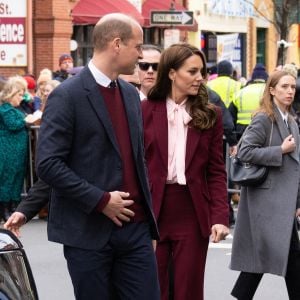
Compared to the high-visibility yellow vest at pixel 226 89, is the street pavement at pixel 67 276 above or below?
below

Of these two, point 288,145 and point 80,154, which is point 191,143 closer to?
point 80,154

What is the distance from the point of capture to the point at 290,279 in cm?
861

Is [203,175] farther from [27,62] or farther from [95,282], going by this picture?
[27,62]

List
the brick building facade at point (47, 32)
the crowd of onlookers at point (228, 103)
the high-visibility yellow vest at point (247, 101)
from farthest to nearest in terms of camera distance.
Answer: the brick building facade at point (47, 32) < the high-visibility yellow vest at point (247, 101) < the crowd of onlookers at point (228, 103)

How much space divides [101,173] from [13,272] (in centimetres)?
121

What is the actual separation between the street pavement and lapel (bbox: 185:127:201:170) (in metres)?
3.28

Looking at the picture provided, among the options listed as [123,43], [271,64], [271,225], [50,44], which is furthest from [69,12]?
[123,43]

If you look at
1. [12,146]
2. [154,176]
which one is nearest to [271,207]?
[154,176]

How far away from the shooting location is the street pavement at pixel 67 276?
33.9 feet

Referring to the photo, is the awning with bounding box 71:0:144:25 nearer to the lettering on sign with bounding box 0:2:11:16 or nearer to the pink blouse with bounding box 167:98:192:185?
the lettering on sign with bounding box 0:2:11:16

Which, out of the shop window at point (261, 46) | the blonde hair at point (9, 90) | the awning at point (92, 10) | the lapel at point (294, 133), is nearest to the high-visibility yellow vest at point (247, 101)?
the blonde hair at point (9, 90)

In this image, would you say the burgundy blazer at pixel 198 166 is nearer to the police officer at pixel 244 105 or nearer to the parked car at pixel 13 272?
the parked car at pixel 13 272

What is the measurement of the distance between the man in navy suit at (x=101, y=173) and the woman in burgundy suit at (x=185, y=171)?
1097mm

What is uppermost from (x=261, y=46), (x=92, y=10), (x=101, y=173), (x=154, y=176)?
(x=92, y=10)
